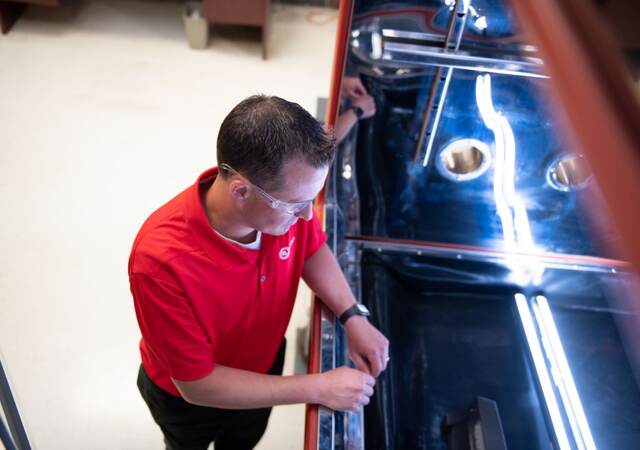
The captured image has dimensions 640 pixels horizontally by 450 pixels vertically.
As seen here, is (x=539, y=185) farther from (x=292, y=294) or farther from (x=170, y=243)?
(x=170, y=243)

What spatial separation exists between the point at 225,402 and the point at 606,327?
1.04 meters

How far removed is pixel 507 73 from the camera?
1.31m

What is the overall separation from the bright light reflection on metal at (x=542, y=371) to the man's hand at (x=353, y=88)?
30.8 inches

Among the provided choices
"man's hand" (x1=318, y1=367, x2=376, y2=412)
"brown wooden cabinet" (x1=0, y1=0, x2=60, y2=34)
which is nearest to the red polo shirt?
"man's hand" (x1=318, y1=367, x2=376, y2=412)

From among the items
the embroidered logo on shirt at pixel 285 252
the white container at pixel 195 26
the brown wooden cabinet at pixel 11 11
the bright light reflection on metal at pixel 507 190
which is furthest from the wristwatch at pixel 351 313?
the brown wooden cabinet at pixel 11 11

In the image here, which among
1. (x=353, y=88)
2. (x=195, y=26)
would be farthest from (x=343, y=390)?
(x=195, y=26)

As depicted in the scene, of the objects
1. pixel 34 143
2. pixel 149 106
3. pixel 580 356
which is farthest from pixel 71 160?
pixel 580 356

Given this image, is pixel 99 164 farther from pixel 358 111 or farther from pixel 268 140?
pixel 268 140

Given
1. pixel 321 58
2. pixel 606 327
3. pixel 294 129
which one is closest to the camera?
pixel 294 129

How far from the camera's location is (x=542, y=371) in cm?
136

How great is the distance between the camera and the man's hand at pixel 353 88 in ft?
4.79

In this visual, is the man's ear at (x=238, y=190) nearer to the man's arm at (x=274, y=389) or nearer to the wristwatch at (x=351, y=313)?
the man's arm at (x=274, y=389)

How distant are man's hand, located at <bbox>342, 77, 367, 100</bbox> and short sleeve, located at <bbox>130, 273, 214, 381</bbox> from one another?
79cm

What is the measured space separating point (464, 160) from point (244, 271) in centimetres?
81
